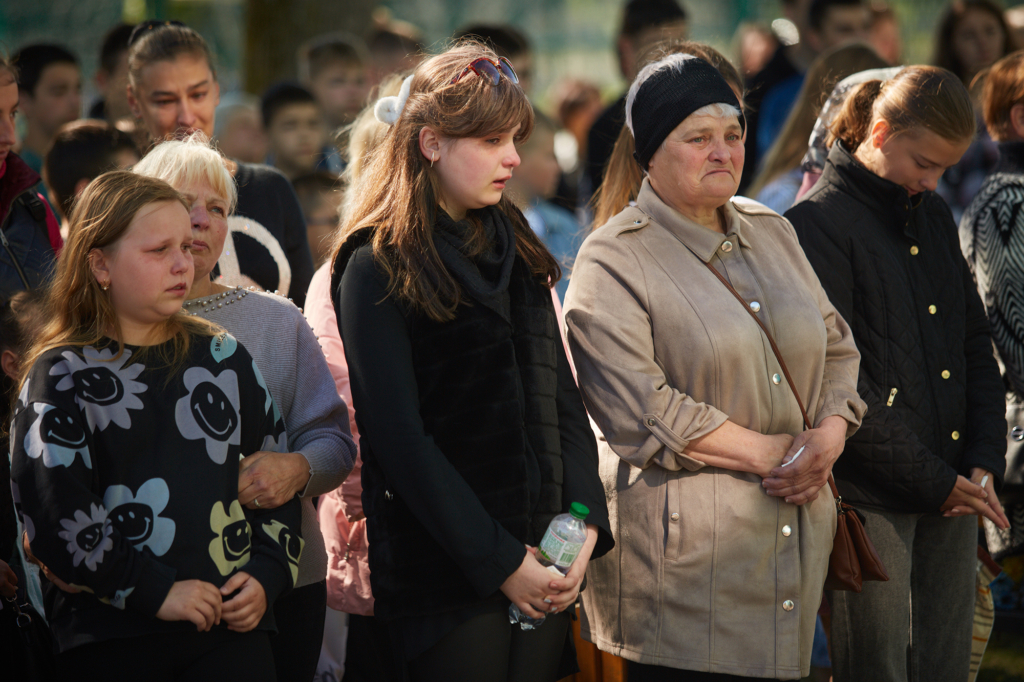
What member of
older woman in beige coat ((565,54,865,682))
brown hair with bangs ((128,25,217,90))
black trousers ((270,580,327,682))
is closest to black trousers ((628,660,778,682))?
older woman in beige coat ((565,54,865,682))

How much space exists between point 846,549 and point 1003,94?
2.23 metres

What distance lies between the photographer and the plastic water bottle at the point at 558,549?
2344 mm

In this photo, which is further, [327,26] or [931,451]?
[327,26]

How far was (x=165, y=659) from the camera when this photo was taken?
87.5 inches

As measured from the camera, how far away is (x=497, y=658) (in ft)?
7.70

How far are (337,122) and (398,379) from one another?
471 centimetres

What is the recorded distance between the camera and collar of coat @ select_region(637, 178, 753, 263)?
9.15 ft

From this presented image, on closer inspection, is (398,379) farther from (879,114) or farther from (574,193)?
(574,193)

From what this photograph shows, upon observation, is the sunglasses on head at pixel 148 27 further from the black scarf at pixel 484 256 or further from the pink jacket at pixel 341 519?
the black scarf at pixel 484 256

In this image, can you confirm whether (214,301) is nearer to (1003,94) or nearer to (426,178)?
(426,178)

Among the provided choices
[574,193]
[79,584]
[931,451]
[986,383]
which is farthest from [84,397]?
[574,193]

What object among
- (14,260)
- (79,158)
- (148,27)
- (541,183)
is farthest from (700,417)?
(541,183)

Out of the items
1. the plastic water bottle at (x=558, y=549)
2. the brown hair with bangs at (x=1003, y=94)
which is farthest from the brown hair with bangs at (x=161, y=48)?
the brown hair with bangs at (x=1003, y=94)

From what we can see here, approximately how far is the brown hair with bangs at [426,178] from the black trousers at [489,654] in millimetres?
747
